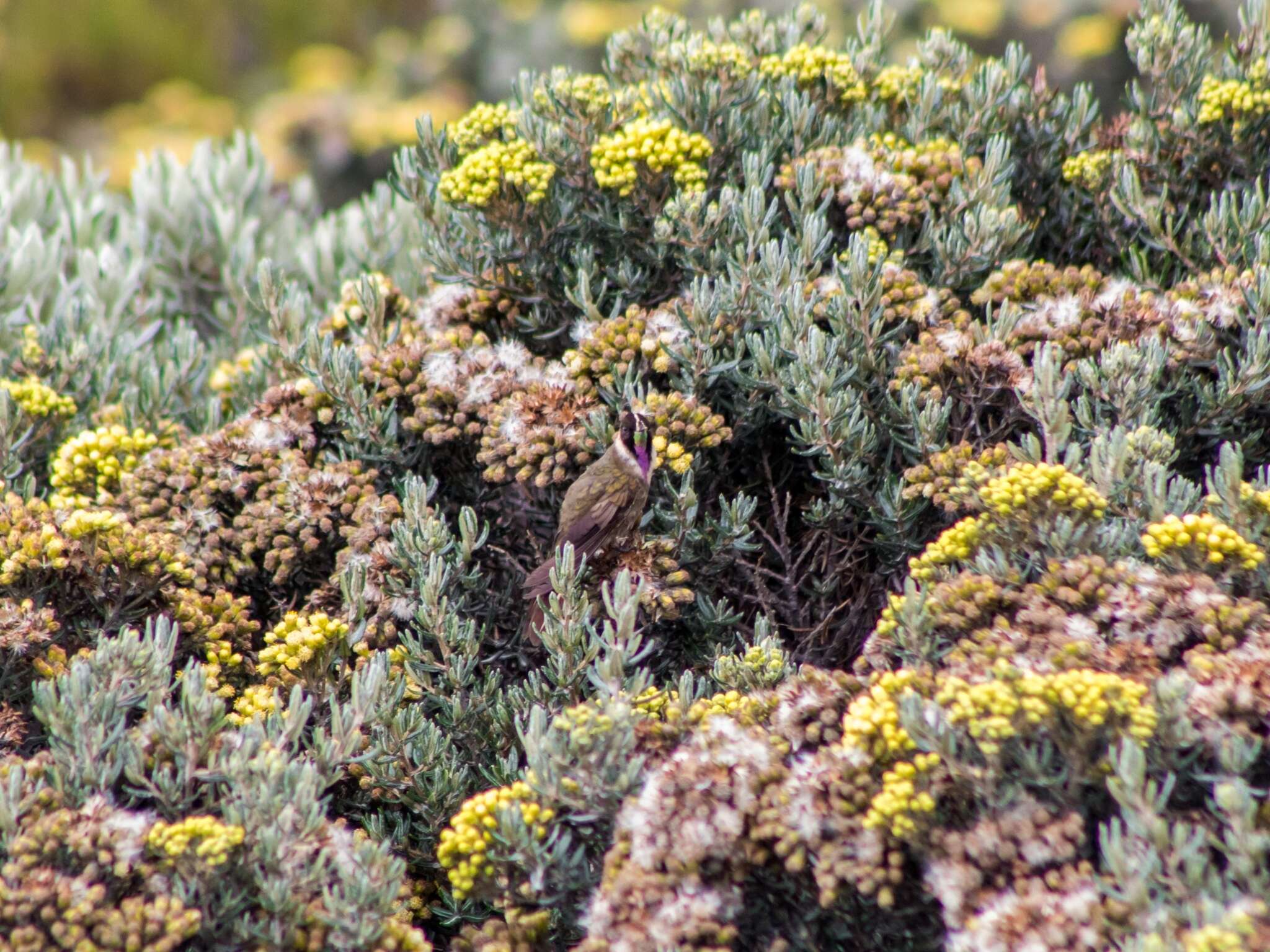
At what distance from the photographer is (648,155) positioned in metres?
4.41

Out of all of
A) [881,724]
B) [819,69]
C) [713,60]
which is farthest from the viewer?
[819,69]

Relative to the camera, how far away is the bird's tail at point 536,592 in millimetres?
3859

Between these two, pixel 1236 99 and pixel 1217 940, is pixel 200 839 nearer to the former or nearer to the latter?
pixel 1217 940

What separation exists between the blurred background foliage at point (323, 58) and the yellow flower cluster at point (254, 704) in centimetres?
870

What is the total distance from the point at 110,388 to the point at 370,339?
154 cm

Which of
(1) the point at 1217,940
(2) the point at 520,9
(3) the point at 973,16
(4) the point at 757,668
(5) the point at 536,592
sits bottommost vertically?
(1) the point at 1217,940

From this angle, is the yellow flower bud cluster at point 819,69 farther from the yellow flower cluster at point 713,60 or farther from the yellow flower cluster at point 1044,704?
the yellow flower cluster at point 1044,704

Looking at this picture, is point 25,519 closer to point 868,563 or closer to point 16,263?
point 16,263

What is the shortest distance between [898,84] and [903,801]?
3615 millimetres

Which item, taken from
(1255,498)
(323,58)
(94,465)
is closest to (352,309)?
(94,465)

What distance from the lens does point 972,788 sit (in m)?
2.76

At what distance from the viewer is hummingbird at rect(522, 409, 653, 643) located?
388 cm

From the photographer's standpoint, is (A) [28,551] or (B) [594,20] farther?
(B) [594,20]

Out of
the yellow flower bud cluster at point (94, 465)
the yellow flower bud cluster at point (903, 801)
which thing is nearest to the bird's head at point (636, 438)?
the yellow flower bud cluster at point (903, 801)
